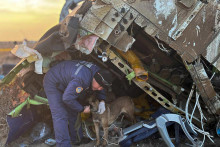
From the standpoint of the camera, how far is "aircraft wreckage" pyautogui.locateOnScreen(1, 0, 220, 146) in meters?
3.42

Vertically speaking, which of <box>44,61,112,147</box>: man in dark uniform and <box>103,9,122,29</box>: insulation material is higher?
<box>103,9,122,29</box>: insulation material

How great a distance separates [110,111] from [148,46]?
1511mm

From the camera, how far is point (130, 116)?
4656mm

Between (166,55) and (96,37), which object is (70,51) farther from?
(166,55)

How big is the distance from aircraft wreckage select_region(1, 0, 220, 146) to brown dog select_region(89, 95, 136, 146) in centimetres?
78

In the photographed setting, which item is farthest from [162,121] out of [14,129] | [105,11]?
[14,129]

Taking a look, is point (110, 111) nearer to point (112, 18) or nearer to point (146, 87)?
point (146, 87)

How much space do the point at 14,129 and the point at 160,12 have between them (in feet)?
10.8

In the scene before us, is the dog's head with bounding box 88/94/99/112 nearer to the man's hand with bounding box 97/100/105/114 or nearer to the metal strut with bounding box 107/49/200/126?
the man's hand with bounding box 97/100/105/114

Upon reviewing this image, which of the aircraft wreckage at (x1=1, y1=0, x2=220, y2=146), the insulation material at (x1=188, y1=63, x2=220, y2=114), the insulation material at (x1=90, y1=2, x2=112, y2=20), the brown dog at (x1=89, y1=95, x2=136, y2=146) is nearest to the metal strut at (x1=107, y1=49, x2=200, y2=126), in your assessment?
the aircraft wreckage at (x1=1, y1=0, x2=220, y2=146)

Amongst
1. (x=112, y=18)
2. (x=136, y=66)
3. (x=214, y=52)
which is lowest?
(x=136, y=66)

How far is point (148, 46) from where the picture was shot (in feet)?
14.2

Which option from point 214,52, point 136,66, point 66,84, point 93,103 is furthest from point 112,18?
point 214,52

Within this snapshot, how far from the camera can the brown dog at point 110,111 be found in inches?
163
